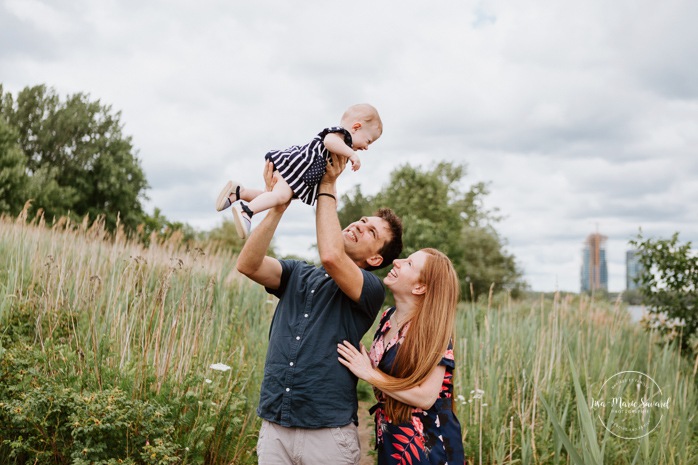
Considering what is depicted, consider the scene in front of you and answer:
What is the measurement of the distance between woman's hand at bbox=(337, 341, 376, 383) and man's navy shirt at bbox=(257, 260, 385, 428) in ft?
0.10

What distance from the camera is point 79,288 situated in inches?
202

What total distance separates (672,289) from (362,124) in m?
6.47

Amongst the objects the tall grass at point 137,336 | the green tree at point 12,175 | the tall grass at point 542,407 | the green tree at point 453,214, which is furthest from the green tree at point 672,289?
the green tree at point 12,175

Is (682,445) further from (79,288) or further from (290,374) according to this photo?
(79,288)

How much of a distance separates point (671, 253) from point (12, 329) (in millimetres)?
7568

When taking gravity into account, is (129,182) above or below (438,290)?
above

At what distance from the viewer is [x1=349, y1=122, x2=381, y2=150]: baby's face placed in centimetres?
296

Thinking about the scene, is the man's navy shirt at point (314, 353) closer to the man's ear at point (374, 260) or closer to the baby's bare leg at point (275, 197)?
the man's ear at point (374, 260)

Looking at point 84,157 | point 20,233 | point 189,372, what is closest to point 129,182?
point 84,157

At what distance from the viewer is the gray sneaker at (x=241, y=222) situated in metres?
2.67

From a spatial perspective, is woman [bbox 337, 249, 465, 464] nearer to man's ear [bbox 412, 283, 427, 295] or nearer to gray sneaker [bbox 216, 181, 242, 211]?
man's ear [bbox 412, 283, 427, 295]

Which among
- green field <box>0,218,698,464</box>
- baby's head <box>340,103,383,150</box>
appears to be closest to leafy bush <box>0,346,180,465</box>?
green field <box>0,218,698,464</box>

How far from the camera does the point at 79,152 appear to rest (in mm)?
26953

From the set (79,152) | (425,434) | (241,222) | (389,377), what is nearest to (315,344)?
(389,377)
